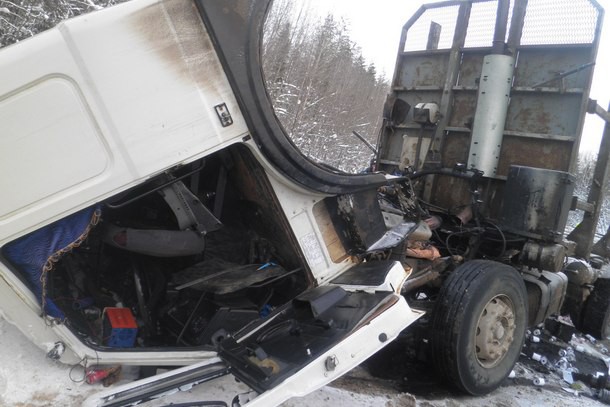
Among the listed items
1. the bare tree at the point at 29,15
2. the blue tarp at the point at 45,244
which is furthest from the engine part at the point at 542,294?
the bare tree at the point at 29,15

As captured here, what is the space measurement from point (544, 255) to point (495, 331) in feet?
3.14

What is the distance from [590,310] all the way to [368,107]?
2843 centimetres

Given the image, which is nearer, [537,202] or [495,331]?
[495,331]

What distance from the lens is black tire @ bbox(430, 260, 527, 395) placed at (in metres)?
3.04

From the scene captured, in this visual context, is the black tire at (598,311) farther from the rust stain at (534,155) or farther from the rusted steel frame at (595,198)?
the rust stain at (534,155)

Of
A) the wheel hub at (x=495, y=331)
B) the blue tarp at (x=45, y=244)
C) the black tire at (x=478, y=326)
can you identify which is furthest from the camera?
the wheel hub at (x=495, y=331)

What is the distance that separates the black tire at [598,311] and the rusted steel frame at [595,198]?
55 cm

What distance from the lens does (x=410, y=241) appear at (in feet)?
11.8

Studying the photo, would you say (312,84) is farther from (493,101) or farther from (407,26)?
(493,101)

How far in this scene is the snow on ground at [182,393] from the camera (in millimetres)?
2086

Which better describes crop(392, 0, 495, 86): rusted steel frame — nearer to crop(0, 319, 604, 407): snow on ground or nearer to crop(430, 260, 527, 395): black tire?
crop(430, 260, 527, 395): black tire

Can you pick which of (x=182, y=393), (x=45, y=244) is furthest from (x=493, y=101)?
(x=45, y=244)

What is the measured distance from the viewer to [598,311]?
477 cm

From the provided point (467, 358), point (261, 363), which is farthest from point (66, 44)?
point (467, 358)
